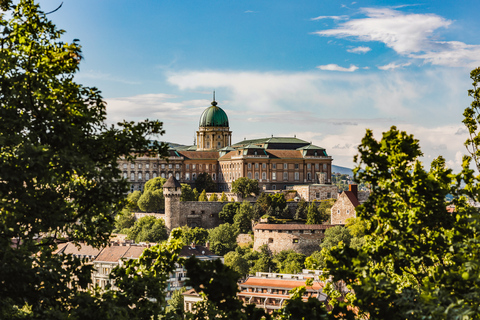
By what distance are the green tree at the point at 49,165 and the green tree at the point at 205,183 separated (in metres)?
116

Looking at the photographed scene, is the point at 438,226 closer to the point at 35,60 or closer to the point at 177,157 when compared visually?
the point at 35,60

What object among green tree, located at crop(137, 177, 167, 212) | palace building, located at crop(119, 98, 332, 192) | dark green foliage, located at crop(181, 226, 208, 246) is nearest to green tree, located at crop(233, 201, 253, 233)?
dark green foliage, located at crop(181, 226, 208, 246)

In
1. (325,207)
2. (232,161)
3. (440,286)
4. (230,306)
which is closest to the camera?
(440,286)

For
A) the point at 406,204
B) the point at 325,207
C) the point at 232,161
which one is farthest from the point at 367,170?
the point at 232,161

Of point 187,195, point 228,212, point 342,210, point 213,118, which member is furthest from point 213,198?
point 213,118

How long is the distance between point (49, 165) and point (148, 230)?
83690mm

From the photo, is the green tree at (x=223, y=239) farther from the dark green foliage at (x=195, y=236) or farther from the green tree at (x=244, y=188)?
the green tree at (x=244, y=188)

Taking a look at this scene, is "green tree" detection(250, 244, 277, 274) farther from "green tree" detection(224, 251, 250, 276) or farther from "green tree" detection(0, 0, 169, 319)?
"green tree" detection(0, 0, 169, 319)

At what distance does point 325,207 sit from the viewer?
94.1 meters

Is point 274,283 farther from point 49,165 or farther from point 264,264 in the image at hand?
point 49,165

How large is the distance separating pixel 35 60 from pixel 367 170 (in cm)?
586

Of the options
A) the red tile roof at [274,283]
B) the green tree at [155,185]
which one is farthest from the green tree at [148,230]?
the red tile roof at [274,283]

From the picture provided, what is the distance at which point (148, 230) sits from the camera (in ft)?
307

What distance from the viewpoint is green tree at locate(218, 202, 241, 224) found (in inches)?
3812
